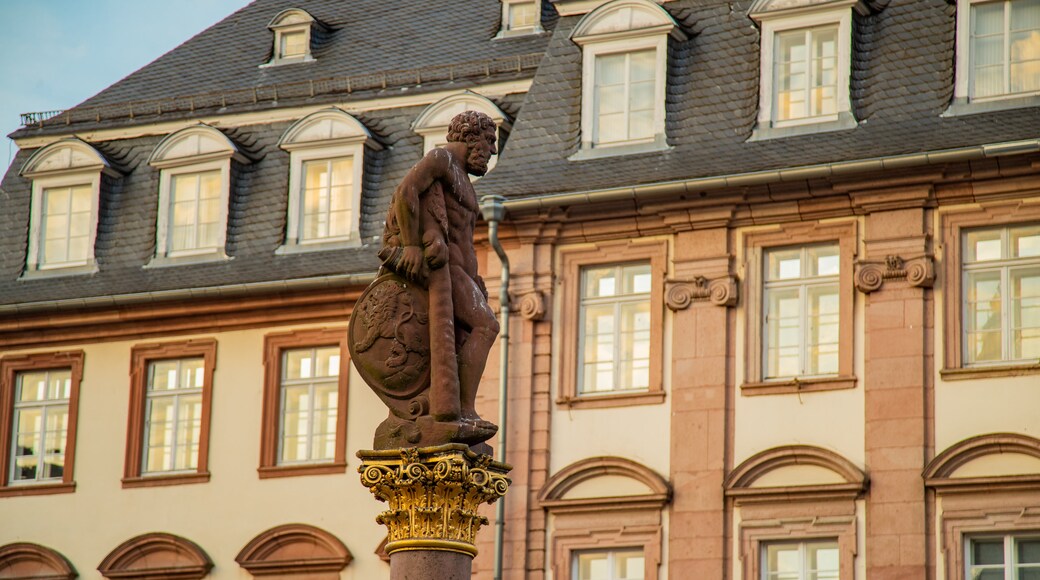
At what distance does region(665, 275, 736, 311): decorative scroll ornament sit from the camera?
97.5 feet

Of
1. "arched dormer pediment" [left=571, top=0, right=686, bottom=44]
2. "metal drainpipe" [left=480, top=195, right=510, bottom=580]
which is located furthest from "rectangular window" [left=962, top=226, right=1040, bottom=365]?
"metal drainpipe" [left=480, top=195, right=510, bottom=580]

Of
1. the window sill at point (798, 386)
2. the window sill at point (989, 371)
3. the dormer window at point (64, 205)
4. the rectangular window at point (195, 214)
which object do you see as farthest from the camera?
the dormer window at point (64, 205)

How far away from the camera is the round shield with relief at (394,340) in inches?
574

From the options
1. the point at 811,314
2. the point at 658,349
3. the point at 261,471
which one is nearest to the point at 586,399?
the point at 658,349

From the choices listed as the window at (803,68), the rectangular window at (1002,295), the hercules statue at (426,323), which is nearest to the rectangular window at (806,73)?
the window at (803,68)

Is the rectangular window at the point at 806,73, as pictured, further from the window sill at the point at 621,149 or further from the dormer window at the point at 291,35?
the dormer window at the point at 291,35

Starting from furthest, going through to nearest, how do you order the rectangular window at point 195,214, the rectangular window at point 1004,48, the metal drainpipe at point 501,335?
the rectangular window at point 195,214
the metal drainpipe at point 501,335
the rectangular window at point 1004,48

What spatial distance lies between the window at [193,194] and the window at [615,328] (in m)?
6.13

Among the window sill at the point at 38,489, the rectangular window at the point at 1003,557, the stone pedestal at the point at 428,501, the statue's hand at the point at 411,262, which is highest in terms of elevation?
the window sill at the point at 38,489

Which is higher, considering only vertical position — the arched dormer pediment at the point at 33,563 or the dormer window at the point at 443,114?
the dormer window at the point at 443,114

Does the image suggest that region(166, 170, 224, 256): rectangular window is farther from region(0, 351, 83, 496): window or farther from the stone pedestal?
the stone pedestal

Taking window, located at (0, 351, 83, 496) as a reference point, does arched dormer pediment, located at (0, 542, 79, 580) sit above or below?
below

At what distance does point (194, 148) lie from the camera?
3475cm

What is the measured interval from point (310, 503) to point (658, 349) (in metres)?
5.40
